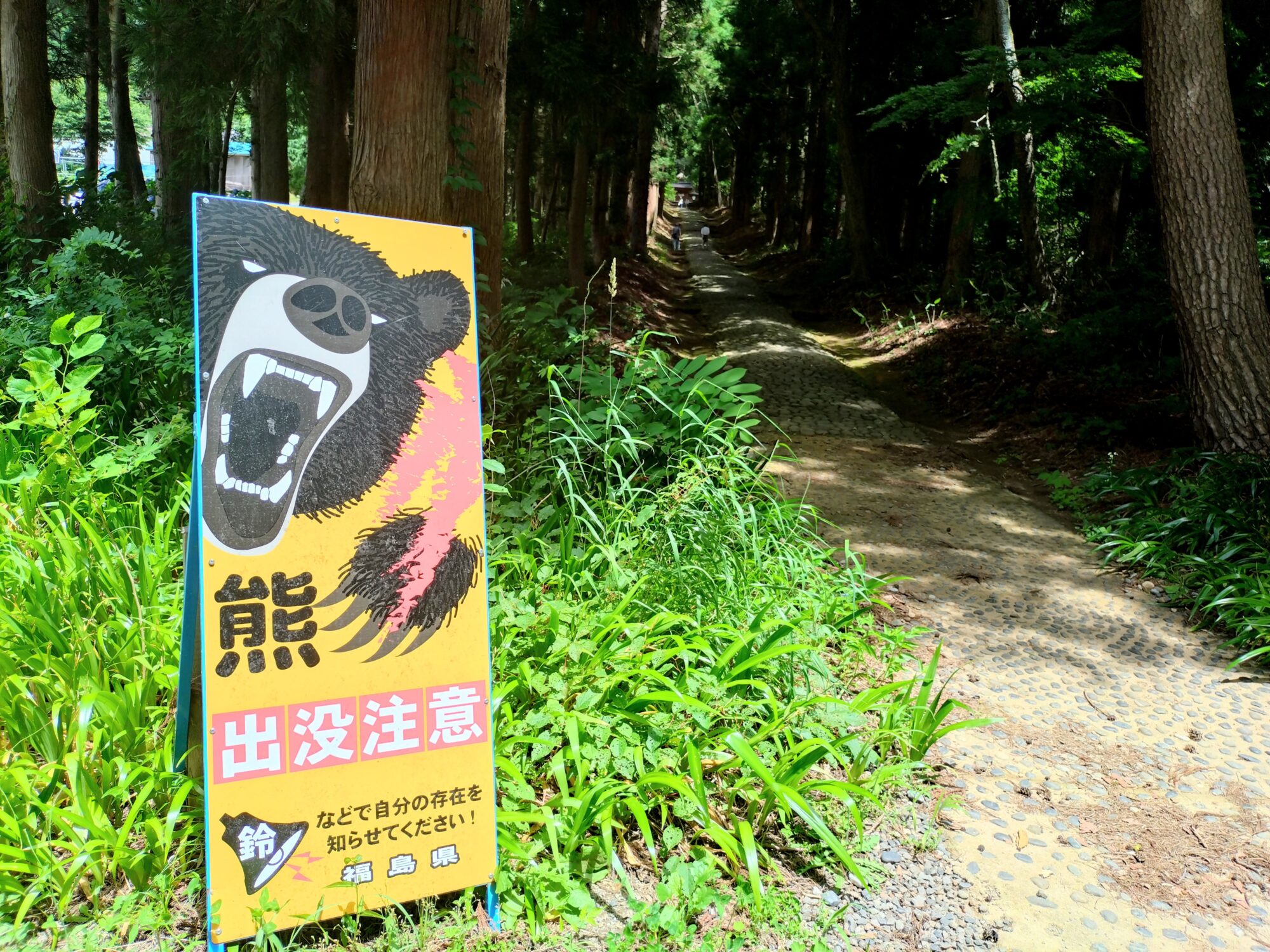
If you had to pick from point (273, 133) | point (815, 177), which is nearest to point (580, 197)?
point (273, 133)

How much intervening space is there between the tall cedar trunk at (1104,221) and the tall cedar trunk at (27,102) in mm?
12918

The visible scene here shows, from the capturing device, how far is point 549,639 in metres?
3.30

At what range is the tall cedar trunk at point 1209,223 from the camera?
264 inches

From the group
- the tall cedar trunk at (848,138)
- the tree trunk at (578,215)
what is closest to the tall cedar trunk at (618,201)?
the tall cedar trunk at (848,138)

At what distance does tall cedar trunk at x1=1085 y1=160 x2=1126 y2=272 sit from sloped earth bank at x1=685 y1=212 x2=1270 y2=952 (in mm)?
7836

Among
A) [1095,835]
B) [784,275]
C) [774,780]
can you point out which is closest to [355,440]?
[774,780]

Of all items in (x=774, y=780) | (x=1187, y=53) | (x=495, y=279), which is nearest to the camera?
(x=774, y=780)

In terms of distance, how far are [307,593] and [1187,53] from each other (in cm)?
771

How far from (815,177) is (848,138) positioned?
500cm

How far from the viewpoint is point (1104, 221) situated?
13.1 meters

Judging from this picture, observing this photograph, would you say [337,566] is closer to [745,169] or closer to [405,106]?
[405,106]

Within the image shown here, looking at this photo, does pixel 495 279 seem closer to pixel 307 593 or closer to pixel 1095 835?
pixel 307 593

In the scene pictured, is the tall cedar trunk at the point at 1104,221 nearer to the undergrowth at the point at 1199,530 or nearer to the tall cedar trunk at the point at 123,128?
the undergrowth at the point at 1199,530

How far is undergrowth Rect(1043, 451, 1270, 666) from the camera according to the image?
16.5 ft
